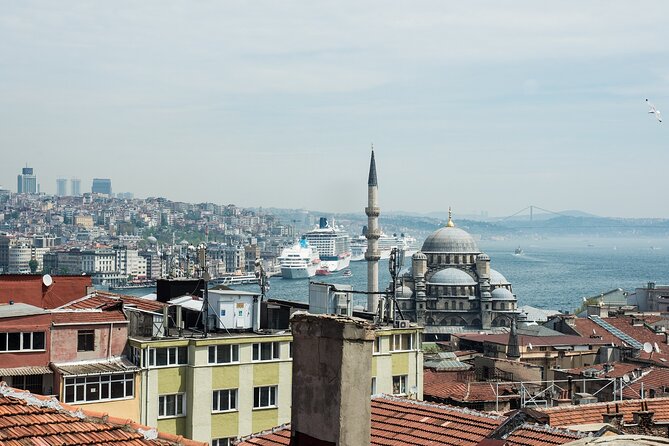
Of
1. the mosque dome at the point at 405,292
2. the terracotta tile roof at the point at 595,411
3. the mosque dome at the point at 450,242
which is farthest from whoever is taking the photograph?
the mosque dome at the point at 450,242

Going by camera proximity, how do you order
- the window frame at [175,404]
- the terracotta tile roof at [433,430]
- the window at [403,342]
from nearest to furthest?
the terracotta tile roof at [433,430] → the window frame at [175,404] → the window at [403,342]

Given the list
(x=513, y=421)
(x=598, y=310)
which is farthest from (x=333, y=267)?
(x=513, y=421)

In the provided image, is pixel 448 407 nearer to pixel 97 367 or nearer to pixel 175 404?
pixel 97 367

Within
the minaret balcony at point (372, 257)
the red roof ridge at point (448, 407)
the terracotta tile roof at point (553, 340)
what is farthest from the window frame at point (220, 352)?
the minaret balcony at point (372, 257)

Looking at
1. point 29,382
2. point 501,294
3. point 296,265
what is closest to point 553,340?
point 501,294

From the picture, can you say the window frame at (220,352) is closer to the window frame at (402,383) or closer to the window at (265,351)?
the window at (265,351)

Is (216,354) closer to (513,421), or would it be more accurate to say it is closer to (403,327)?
(403,327)
